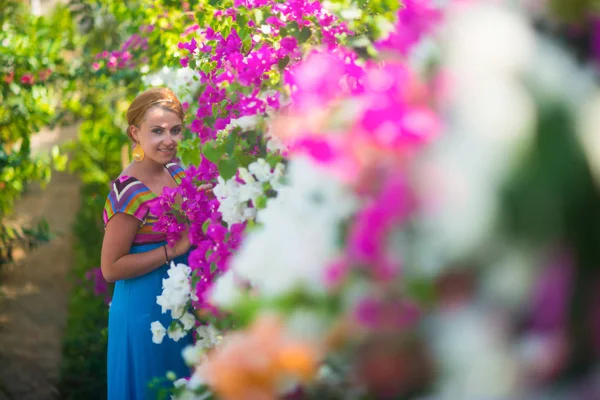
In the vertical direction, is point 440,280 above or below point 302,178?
below

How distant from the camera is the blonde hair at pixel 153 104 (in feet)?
9.46

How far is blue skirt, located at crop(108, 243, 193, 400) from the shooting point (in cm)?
279

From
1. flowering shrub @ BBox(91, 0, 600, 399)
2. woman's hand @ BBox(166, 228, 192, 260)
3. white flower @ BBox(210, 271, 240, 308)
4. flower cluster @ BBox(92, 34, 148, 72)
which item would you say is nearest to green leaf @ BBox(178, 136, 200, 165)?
woman's hand @ BBox(166, 228, 192, 260)

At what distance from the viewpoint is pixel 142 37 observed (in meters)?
4.89

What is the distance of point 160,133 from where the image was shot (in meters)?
2.88

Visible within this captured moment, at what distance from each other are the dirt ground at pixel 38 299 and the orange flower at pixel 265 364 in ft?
14.3

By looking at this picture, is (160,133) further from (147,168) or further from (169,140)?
(147,168)

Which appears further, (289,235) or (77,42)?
(77,42)

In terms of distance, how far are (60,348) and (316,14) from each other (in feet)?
15.8

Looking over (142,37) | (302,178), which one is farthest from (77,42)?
(302,178)

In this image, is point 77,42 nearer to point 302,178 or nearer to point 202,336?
point 202,336

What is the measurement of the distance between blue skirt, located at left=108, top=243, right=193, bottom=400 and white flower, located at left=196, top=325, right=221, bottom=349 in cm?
76

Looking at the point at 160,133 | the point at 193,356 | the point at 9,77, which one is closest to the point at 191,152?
the point at 160,133

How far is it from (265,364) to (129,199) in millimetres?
2012
